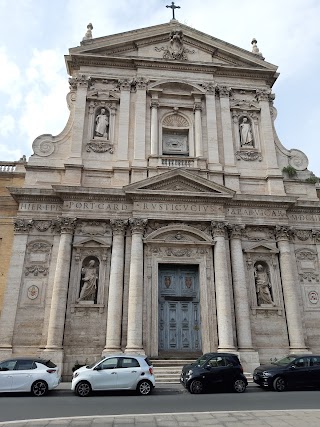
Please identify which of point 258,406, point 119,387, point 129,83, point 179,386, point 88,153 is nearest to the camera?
point 258,406

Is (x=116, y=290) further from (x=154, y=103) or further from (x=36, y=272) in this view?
(x=154, y=103)

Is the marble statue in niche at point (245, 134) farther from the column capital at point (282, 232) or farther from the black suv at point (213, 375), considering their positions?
the black suv at point (213, 375)

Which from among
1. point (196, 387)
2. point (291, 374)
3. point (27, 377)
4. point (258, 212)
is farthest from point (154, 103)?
point (27, 377)

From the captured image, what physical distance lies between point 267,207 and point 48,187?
442 inches

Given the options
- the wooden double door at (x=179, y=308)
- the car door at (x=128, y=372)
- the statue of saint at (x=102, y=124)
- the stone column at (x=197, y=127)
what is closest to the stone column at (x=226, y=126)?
the stone column at (x=197, y=127)

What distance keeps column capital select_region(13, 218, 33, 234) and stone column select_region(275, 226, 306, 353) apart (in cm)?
1221

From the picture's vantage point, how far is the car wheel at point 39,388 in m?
10.9

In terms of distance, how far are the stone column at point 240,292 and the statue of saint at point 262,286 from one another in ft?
2.61

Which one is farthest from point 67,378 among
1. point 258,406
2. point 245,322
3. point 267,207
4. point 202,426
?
point 267,207

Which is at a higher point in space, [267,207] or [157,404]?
[267,207]

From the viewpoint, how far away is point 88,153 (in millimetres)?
19812

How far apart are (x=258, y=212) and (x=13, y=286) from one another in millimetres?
12319

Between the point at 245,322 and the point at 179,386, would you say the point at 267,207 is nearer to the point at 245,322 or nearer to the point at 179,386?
the point at 245,322

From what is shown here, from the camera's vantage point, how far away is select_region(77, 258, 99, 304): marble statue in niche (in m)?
16.7
